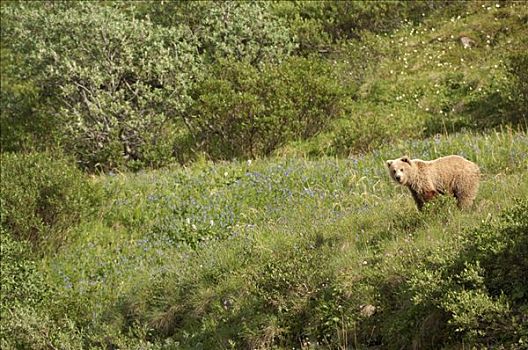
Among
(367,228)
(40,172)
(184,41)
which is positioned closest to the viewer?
(367,228)

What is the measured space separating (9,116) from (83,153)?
14.7ft

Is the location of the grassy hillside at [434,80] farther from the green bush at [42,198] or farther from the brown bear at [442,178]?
the brown bear at [442,178]

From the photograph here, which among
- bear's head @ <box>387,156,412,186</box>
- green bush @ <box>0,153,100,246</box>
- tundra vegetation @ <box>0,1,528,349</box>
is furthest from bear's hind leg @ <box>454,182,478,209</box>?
green bush @ <box>0,153,100,246</box>

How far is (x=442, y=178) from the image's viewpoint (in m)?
7.96

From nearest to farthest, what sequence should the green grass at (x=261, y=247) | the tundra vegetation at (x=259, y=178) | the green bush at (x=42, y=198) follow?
1. the tundra vegetation at (x=259, y=178)
2. the green grass at (x=261, y=247)
3. the green bush at (x=42, y=198)

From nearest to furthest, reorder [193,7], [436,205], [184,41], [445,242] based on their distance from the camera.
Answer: [445,242]
[436,205]
[184,41]
[193,7]

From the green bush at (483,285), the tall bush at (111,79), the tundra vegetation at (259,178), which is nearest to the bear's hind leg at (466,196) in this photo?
the tundra vegetation at (259,178)

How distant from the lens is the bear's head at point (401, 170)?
7.84 meters

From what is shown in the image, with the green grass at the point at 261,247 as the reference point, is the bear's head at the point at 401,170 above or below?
above

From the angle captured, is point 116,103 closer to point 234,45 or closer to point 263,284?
point 234,45

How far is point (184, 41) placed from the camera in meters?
22.3

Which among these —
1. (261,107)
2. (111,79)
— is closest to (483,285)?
(261,107)

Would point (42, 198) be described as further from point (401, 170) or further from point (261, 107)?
point (401, 170)

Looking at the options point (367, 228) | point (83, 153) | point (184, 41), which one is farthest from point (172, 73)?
point (367, 228)
